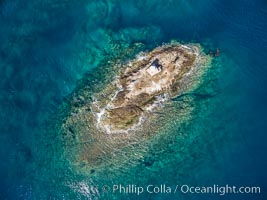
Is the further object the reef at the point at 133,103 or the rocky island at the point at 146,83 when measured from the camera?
the rocky island at the point at 146,83

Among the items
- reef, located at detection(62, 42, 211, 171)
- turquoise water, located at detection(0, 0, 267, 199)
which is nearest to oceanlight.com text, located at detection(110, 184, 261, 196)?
turquoise water, located at detection(0, 0, 267, 199)

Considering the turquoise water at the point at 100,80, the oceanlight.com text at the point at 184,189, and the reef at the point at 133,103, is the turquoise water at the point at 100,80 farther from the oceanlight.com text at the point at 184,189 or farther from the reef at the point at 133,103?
the reef at the point at 133,103

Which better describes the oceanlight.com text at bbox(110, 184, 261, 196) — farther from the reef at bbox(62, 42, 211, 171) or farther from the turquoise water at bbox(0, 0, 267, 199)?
the reef at bbox(62, 42, 211, 171)

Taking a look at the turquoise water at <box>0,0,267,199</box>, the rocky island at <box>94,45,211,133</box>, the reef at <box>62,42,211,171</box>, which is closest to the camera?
the turquoise water at <box>0,0,267,199</box>

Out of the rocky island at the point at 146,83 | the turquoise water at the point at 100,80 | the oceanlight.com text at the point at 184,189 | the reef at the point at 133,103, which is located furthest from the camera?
the rocky island at the point at 146,83

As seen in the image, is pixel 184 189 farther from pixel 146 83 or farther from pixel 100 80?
pixel 100 80

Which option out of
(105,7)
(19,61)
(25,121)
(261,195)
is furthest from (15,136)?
(261,195)


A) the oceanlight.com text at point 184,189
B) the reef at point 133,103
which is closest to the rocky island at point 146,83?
the reef at point 133,103
